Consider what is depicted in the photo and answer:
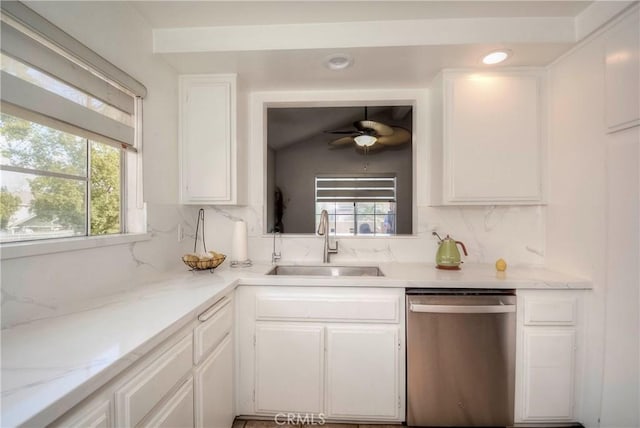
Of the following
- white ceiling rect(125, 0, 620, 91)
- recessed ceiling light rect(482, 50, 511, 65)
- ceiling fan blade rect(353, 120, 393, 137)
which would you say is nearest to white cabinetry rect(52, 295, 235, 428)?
white ceiling rect(125, 0, 620, 91)

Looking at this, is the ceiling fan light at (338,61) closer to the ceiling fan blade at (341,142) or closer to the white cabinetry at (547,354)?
the white cabinetry at (547,354)

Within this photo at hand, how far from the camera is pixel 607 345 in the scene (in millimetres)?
1443

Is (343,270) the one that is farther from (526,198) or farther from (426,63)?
(426,63)

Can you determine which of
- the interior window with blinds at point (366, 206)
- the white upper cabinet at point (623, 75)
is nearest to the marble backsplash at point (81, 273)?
the white upper cabinet at point (623, 75)

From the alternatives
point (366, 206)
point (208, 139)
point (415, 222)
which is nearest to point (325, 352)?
point (415, 222)

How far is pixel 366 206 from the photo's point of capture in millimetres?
4809

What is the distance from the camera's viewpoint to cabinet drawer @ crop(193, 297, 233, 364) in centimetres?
119

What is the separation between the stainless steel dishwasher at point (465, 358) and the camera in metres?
1.54

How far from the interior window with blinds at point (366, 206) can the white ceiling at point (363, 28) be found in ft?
10.1

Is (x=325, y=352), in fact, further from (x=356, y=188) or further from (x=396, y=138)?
(x=356, y=188)

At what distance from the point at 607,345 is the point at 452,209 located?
1.11 meters

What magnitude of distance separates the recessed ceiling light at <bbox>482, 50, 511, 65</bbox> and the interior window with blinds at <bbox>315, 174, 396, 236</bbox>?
3040 millimetres

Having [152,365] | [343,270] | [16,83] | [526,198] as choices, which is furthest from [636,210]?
[16,83]

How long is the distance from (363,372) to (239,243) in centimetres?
119
